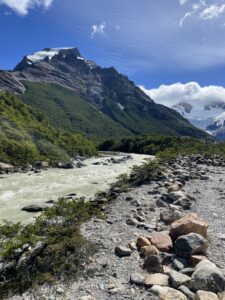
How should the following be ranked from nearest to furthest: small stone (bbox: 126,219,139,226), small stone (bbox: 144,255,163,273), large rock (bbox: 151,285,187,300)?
large rock (bbox: 151,285,187,300) < small stone (bbox: 144,255,163,273) < small stone (bbox: 126,219,139,226)

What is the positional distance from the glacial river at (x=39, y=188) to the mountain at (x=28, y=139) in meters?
17.2

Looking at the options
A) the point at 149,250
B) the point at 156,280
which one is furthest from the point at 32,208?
the point at 156,280

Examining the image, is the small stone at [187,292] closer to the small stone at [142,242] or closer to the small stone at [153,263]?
the small stone at [153,263]

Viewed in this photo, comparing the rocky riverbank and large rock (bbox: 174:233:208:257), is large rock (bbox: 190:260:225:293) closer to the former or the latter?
the rocky riverbank

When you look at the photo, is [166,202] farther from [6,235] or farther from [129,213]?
[6,235]

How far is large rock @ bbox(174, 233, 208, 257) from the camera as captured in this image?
16.9 metres

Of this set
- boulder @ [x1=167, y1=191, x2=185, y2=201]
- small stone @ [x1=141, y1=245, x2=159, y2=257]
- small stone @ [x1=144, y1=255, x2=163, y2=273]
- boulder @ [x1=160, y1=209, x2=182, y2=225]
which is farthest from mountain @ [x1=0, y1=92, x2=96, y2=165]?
small stone @ [x1=144, y1=255, x2=163, y2=273]

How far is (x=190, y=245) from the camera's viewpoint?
17.0 meters

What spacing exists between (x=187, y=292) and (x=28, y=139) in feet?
257

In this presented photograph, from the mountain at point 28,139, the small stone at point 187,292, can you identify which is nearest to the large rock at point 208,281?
the small stone at point 187,292

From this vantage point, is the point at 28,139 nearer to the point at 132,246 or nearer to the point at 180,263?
the point at 132,246

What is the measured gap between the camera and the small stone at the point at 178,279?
1448 centimetres

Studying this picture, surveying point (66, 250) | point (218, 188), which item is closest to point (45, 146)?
point (218, 188)

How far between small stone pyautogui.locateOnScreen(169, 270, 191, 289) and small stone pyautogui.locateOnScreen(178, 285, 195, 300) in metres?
0.31
